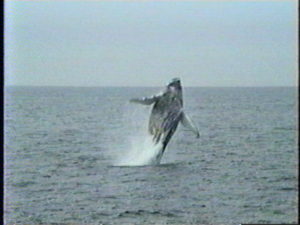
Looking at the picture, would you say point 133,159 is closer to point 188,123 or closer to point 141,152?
point 141,152

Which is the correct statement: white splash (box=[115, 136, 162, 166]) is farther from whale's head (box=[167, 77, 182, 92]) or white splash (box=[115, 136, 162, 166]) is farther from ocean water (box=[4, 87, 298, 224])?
whale's head (box=[167, 77, 182, 92])

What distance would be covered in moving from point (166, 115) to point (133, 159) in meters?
0.16

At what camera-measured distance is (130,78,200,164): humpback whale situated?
1.28 meters

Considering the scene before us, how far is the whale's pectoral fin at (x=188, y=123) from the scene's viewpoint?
1303 millimetres

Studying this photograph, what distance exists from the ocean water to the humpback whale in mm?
18

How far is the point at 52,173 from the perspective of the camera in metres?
1.34

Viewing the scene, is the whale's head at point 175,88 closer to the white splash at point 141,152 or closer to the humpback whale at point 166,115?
the humpback whale at point 166,115

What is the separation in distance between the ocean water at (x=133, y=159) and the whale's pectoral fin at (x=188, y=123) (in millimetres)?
13

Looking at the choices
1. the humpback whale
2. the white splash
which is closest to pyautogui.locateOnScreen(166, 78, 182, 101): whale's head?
the humpback whale

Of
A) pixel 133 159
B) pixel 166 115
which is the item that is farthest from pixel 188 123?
pixel 133 159

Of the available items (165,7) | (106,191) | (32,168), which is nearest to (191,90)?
(165,7)

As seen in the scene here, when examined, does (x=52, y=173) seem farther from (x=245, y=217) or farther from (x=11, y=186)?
(x=245, y=217)

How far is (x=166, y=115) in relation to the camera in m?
Answer: 1.35

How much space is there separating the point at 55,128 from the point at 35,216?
0.84 ft
